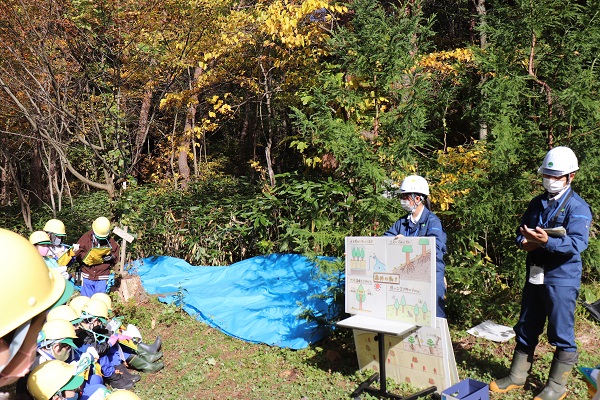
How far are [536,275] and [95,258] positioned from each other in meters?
5.92

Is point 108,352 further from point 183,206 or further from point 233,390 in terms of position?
point 183,206

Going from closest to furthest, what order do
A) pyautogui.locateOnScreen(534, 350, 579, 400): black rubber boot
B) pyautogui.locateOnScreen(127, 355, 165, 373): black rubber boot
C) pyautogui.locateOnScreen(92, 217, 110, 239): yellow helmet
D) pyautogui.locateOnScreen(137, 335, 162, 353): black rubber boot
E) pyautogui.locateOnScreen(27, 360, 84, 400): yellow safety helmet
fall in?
pyautogui.locateOnScreen(27, 360, 84, 400): yellow safety helmet < pyautogui.locateOnScreen(534, 350, 579, 400): black rubber boot < pyautogui.locateOnScreen(127, 355, 165, 373): black rubber boot < pyautogui.locateOnScreen(137, 335, 162, 353): black rubber boot < pyautogui.locateOnScreen(92, 217, 110, 239): yellow helmet

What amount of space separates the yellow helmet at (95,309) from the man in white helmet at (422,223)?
307cm

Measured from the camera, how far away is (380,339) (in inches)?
176

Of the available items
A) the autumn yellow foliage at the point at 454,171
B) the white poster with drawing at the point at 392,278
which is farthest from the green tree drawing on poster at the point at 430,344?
the autumn yellow foliage at the point at 454,171

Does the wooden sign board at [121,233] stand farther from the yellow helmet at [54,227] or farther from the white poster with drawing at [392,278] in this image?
the white poster with drawing at [392,278]

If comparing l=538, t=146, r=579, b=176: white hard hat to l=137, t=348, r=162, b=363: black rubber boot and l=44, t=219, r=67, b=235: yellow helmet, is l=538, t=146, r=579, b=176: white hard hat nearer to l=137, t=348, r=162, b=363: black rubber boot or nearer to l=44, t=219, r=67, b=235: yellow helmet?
l=137, t=348, r=162, b=363: black rubber boot

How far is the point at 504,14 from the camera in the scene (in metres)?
5.68

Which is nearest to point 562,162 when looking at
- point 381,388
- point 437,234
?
point 437,234

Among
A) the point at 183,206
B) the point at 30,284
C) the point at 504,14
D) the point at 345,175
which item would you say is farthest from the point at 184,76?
the point at 30,284

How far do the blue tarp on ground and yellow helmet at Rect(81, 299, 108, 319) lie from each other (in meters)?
2.03

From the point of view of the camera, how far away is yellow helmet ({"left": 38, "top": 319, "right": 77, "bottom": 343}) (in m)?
4.09

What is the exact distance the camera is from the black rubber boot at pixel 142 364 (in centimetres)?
575

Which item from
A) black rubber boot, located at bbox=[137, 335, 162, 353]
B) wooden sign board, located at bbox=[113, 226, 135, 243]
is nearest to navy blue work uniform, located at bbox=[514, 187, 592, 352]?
black rubber boot, located at bbox=[137, 335, 162, 353]
